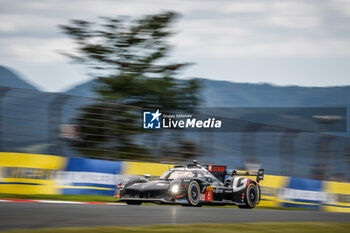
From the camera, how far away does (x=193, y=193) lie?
10820mm

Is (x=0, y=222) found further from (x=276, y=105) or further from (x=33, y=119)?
(x=276, y=105)

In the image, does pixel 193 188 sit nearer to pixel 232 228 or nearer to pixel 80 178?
pixel 80 178

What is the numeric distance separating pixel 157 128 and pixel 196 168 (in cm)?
372

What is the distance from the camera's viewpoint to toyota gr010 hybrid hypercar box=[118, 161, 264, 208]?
10516 mm

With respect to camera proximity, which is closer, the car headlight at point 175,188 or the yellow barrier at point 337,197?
the car headlight at point 175,188

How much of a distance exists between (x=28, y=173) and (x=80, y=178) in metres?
1.31

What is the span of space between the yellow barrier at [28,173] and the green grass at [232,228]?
17.0 ft

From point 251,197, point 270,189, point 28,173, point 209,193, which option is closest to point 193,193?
point 209,193

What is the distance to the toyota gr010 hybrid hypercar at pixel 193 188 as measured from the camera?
10516 mm

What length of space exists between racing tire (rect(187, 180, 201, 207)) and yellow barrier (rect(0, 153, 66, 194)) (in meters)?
2.88

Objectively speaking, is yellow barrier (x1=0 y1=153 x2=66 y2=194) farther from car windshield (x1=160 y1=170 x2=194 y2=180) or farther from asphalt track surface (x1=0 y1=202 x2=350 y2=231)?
asphalt track surface (x1=0 y1=202 x2=350 y2=231)

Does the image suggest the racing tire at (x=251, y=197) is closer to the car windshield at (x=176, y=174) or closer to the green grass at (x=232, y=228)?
the car windshield at (x=176, y=174)

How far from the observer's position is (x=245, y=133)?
48.3 feet

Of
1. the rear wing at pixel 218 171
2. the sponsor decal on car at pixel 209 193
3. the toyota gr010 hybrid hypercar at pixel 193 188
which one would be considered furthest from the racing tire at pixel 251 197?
the sponsor decal on car at pixel 209 193
